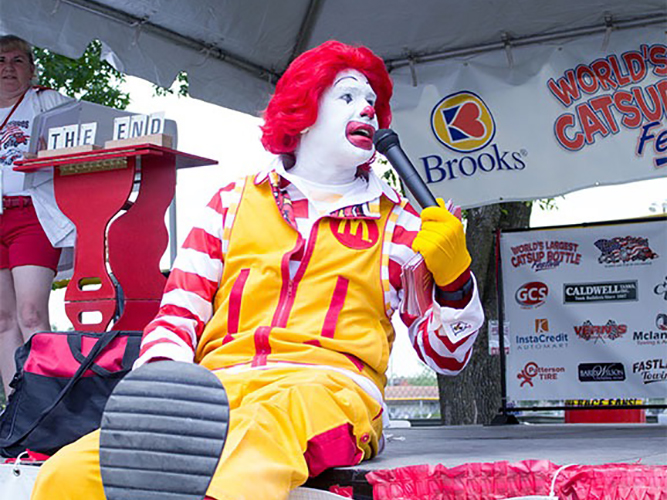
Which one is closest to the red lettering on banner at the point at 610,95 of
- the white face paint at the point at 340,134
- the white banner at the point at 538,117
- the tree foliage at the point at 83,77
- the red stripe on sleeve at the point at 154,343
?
the white banner at the point at 538,117

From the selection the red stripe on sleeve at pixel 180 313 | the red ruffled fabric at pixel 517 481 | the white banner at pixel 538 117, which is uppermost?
the white banner at pixel 538 117

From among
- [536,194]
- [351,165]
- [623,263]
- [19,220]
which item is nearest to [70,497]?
[351,165]

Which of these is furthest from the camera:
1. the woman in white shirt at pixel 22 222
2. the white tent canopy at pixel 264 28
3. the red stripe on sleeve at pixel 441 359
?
the white tent canopy at pixel 264 28

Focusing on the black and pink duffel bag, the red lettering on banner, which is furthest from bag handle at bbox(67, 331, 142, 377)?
the red lettering on banner

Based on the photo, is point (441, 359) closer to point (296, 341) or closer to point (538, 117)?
point (296, 341)

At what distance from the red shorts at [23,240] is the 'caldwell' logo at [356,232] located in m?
1.88

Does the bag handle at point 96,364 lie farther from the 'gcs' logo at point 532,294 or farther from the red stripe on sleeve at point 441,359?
the 'gcs' logo at point 532,294

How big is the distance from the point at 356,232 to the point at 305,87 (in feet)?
1.71

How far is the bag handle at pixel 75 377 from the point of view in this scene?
113 inches

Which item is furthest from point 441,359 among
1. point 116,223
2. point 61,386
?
point 116,223

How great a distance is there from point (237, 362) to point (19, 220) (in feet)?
6.62

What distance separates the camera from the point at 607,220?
5.39m

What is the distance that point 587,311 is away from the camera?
5.37 metres

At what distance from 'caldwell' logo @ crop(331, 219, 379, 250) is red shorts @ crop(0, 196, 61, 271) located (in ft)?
6.16
